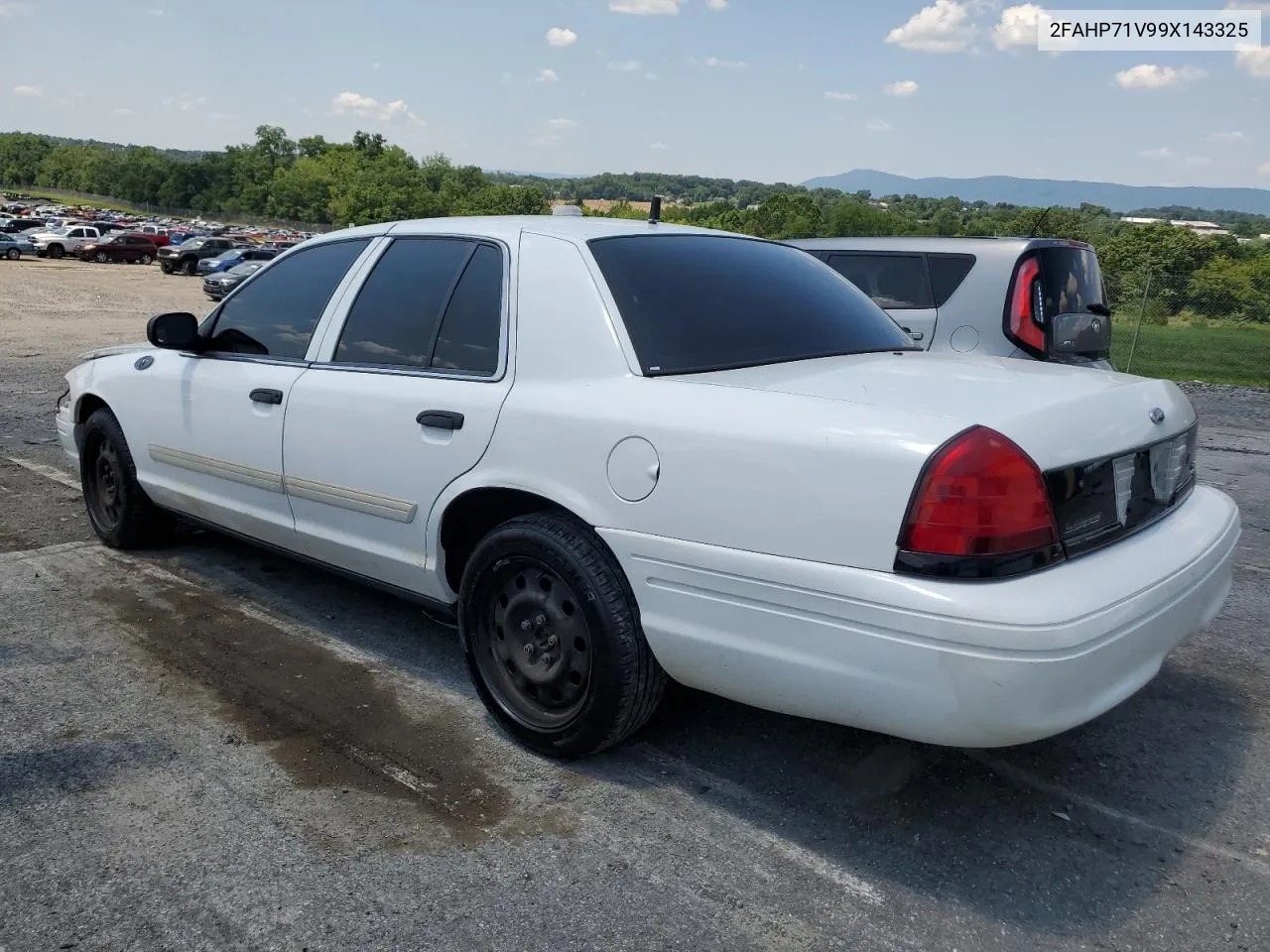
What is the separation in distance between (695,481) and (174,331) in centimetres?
273

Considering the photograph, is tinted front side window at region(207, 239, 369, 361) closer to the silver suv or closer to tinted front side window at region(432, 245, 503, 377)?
tinted front side window at region(432, 245, 503, 377)

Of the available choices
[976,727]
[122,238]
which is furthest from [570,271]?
[122,238]

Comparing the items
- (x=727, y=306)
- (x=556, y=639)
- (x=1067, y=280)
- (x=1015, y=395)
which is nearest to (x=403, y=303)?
(x=727, y=306)

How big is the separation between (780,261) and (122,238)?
50583mm

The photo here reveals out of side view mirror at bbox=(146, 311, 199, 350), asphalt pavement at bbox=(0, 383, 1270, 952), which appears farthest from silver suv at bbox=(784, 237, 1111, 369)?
side view mirror at bbox=(146, 311, 199, 350)

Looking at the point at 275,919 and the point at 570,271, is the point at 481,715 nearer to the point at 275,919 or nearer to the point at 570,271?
the point at 275,919

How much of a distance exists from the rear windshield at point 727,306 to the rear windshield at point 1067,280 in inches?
141

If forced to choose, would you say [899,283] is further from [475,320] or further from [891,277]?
[475,320]

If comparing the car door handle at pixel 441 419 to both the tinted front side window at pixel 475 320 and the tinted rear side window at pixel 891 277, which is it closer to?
the tinted front side window at pixel 475 320

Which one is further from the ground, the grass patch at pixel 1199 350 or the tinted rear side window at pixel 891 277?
the tinted rear side window at pixel 891 277

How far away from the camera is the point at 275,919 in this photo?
2.40m

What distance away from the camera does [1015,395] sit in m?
2.70

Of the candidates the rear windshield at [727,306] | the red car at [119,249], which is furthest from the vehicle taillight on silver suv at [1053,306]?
the red car at [119,249]

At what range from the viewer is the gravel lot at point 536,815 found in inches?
95.1
